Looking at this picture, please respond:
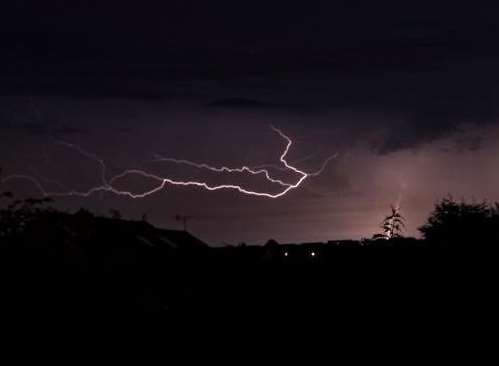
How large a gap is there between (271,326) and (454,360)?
2.01m

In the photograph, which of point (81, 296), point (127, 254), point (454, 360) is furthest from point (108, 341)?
point (454, 360)

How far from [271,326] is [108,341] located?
2.61 meters

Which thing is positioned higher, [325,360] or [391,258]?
[391,258]

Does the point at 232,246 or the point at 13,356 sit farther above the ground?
the point at 232,246

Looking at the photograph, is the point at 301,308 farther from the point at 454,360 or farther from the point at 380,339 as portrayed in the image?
the point at 454,360

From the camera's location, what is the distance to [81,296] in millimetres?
6176

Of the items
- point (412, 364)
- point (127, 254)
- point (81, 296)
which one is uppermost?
point (127, 254)

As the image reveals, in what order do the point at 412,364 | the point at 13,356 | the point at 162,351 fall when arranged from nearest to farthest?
1. the point at 13,356
2. the point at 162,351
3. the point at 412,364

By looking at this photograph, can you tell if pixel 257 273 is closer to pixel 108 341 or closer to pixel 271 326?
pixel 271 326

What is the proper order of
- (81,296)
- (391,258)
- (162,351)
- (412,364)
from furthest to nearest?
(391,258)
(412,364)
(162,351)
(81,296)

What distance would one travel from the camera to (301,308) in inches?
350

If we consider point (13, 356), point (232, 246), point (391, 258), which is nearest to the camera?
point (13, 356)

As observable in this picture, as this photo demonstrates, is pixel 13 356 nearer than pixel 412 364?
Yes

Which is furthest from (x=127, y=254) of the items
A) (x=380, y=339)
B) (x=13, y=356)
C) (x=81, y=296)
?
(x=380, y=339)
